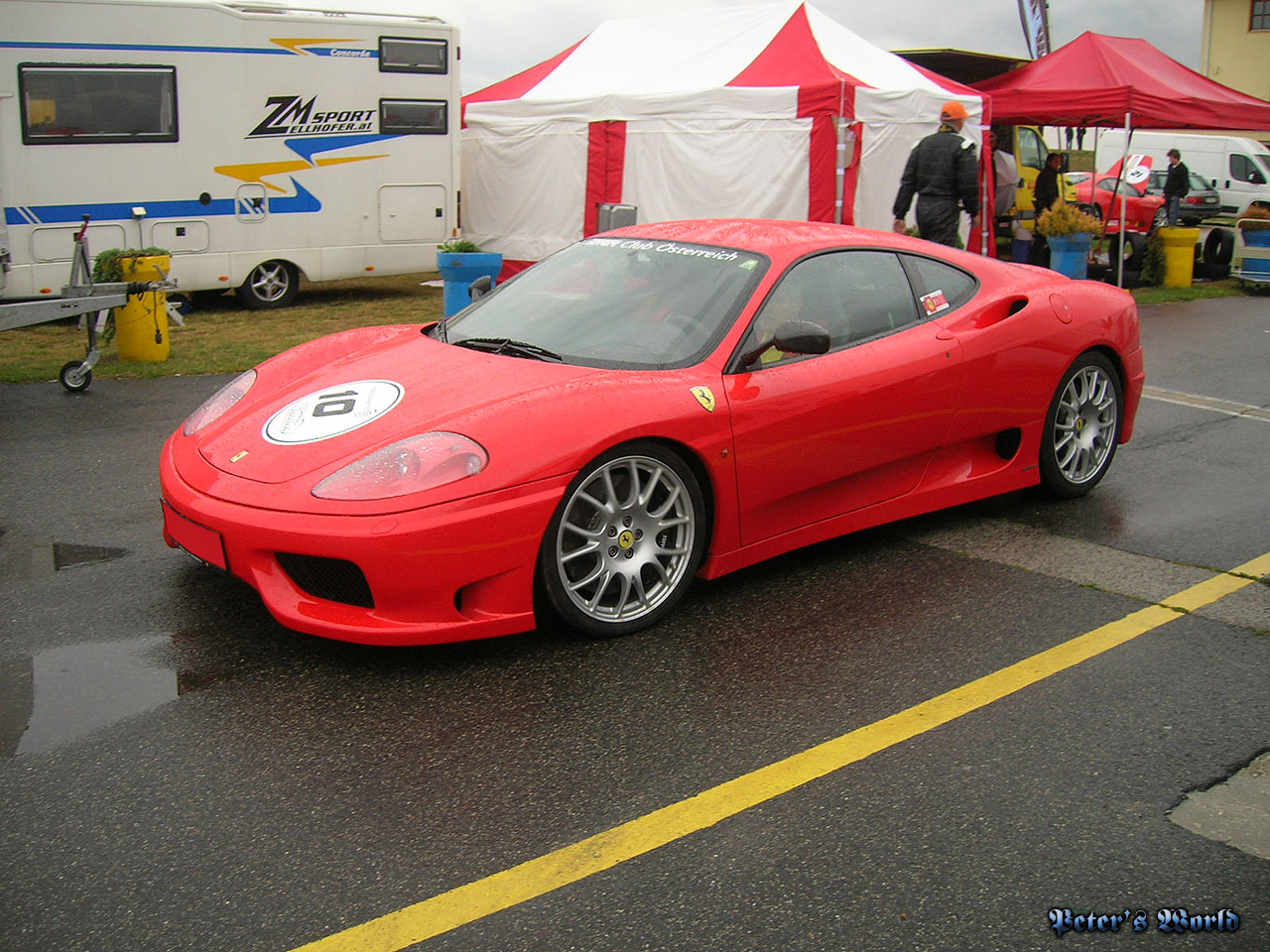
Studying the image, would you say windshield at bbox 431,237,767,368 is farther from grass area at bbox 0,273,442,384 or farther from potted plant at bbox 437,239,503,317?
potted plant at bbox 437,239,503,317

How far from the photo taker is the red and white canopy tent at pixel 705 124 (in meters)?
12.5

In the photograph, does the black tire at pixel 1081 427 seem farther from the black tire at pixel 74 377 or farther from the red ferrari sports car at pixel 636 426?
the black tire at pixel 74 377

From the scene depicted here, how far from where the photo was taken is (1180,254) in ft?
52.7

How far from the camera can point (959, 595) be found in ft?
14.2

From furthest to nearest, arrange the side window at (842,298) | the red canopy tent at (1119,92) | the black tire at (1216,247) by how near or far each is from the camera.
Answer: the black tire at (1216,247), the red canopy tent at (1119,92), the side window at (842,298)

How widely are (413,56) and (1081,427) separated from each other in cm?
1025

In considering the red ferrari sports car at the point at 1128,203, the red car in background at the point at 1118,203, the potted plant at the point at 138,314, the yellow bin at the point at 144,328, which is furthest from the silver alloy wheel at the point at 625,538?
the red ferrari sports car at the point at 1128,203

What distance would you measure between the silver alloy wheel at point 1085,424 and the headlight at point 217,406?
3346 millimetres

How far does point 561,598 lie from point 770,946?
1.50 meters

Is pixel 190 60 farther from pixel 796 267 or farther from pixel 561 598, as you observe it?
pixel 561 598

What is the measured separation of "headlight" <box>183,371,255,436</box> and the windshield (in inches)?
29.9

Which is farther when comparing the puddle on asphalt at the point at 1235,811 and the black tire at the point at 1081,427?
the black tire at the point at 1081,427

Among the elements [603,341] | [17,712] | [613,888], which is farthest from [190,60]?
[613,888]

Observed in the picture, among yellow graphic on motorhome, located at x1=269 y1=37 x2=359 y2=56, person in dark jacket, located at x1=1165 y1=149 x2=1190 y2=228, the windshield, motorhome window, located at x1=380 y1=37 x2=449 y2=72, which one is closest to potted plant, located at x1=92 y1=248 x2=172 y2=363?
yellow graphic on motorhome, located at x1=269 y1=37 x2=359 y2=56
